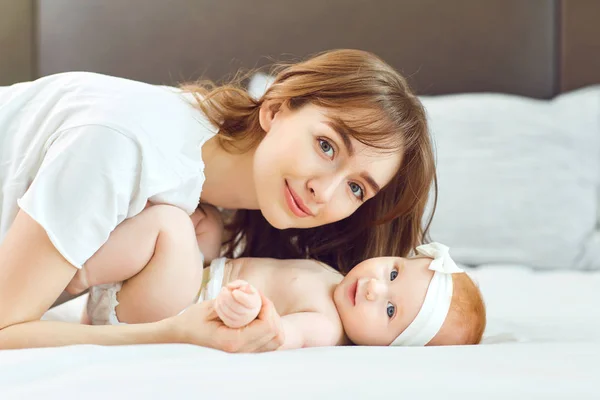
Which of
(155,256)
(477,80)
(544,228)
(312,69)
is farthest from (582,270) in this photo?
(155,256)

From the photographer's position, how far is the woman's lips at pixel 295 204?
1315mm

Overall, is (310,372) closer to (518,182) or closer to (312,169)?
(312,169)

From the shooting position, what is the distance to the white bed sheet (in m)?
0.82

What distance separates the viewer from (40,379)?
2.82 ft

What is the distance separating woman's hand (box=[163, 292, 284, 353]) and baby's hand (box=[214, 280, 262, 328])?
13 mm

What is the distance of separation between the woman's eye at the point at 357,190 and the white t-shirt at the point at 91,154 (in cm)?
26

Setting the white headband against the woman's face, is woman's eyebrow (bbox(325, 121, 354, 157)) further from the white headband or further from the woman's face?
the white headband

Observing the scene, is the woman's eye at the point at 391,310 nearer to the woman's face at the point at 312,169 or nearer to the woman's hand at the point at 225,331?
the woman's face at the point at 312,169

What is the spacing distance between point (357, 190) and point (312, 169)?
11 cm

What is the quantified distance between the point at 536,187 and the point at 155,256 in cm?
126

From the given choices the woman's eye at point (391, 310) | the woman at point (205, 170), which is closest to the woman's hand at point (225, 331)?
the woman at point (205, 170)

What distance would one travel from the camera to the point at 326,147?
1306 millimetres

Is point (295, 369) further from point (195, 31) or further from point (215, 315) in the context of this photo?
point (195, 31)

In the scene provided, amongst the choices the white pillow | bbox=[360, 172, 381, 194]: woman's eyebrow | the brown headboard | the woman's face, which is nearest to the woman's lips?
the woman's face
